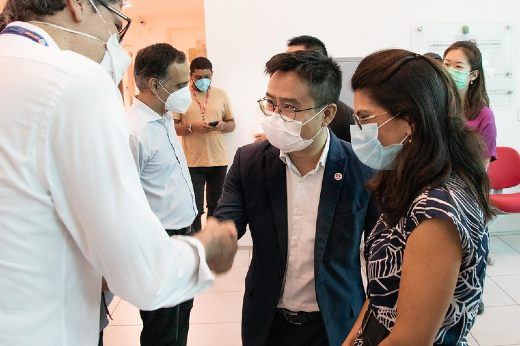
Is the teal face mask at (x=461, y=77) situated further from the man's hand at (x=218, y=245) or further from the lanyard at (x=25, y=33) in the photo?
the lanyard at (x=25, y=33)

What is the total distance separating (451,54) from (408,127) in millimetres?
2480

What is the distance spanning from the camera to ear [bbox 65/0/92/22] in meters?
1.04

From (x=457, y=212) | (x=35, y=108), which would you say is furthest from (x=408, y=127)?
(x=35, y=108)

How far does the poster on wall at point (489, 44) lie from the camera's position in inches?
163

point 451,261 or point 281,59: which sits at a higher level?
point 281,59

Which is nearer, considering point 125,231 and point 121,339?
point 125,231

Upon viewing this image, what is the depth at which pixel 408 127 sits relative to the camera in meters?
1.18

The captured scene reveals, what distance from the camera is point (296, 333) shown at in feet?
5.06

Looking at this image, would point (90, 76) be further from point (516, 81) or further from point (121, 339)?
point (516, 81)

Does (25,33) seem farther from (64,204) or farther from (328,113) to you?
(328,113)

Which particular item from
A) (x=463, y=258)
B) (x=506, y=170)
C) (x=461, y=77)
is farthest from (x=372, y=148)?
(x=506, y=170)

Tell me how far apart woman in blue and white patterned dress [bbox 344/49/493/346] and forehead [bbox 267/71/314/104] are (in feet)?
1.05

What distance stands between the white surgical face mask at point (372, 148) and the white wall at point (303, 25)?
283 centimetres

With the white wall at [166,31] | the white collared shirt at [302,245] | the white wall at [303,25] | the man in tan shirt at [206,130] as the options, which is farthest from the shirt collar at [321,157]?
the white wall at [166,31]
